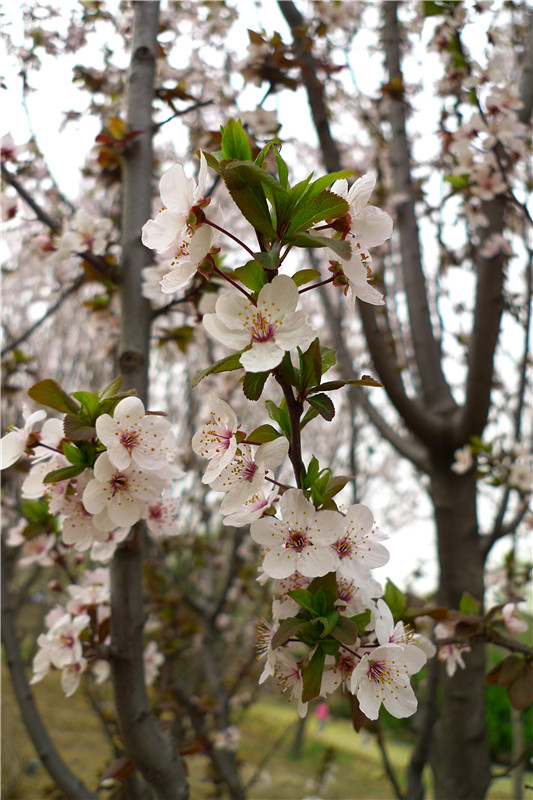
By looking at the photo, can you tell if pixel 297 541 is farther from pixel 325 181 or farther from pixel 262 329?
pixel 325 181

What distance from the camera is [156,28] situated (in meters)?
1.59

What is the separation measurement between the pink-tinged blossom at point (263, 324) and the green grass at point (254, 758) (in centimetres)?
319

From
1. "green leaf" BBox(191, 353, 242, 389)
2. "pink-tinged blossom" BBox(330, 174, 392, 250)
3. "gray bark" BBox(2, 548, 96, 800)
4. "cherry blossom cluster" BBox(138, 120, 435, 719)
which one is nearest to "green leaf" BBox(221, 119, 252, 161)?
"cherry blossom cluster" BBox(138, 120, 435, 719)

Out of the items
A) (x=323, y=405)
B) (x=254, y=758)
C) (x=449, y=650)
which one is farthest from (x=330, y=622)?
(x=254, y=758)

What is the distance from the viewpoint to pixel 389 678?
672 millimetres

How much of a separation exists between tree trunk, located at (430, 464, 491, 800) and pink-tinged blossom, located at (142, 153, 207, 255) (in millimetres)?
1526

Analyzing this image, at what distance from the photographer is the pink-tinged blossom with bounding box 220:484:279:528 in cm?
69

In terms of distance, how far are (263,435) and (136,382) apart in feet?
2.24

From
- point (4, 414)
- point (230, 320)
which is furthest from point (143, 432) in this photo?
point (4, 414)

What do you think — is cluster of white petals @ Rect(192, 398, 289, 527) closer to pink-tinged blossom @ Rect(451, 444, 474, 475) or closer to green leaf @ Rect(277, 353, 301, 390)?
green leaf @ Rect(277, 353, 301, 390)

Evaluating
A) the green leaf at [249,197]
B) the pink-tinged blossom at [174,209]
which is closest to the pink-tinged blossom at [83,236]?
the pink-tinged blossom at [174,209]

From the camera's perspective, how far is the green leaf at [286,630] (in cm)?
65

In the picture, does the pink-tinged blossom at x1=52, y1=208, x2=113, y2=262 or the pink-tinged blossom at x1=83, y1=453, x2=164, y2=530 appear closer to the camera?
the pink-tinged blossom at x1=83, y1=453, x2=164, y2=530

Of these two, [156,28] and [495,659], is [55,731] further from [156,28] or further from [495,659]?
[156,28]
